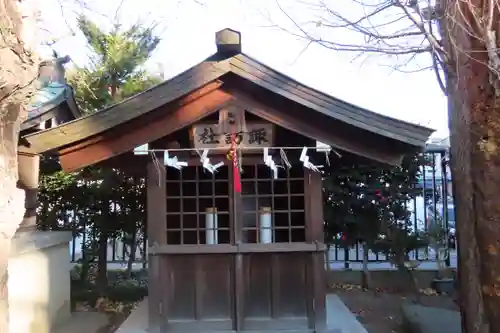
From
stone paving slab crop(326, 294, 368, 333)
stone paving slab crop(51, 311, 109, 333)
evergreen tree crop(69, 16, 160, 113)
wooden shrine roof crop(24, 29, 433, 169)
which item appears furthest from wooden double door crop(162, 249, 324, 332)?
evergreen tree crop(69, 16, 160, 113)

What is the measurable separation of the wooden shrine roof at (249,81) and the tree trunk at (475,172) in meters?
0.65

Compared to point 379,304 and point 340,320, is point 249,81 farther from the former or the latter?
point 379,304

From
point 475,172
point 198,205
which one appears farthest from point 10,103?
point 475,172

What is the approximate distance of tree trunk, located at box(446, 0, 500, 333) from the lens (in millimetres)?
5312

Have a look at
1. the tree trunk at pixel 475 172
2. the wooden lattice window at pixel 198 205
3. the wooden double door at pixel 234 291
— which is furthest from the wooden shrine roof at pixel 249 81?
the wooden double door at pixel 234 291

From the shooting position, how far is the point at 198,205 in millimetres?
6996

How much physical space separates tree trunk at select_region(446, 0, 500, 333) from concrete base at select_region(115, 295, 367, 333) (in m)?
1.56

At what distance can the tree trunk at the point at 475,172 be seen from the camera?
5312 millimetres

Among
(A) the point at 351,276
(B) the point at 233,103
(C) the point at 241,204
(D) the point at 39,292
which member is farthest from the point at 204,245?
(A) the point at 351,276

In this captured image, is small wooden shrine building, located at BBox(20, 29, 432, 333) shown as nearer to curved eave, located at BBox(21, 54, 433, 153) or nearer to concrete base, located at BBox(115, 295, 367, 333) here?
curved eave, located at BBox(21, 54, 433, 153)

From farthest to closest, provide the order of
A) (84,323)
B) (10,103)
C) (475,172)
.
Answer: (84,323) → (475,172) → (10,103)

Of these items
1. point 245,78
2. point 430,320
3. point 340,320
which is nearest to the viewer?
point 245,78

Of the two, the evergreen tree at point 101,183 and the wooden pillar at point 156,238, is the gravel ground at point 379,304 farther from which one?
the evergreen tree at point 101,183

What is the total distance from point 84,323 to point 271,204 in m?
4.51
